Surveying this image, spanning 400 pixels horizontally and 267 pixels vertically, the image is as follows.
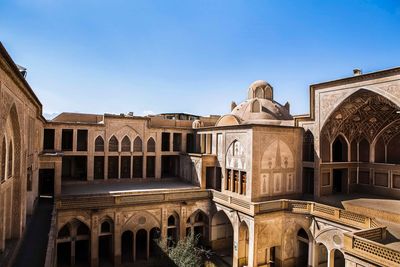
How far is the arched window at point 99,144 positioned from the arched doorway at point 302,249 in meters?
16.0

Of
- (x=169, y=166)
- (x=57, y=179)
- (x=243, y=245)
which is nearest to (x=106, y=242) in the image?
(x=57, y=179)

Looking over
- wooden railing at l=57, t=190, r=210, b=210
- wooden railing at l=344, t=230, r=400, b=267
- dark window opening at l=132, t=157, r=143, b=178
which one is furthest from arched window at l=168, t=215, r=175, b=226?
wooden railing at l=344, t=230, r=400, b=267

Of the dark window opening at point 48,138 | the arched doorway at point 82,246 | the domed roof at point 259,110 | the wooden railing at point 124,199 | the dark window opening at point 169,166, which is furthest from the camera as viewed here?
the dark window opening at point 169,166

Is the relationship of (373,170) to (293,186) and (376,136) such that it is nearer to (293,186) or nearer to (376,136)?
(376,136)

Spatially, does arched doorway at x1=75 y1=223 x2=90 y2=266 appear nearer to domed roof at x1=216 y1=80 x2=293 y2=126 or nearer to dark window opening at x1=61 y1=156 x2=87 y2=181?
dark window opening at x1=61 y1=156 x2=87 y2=181

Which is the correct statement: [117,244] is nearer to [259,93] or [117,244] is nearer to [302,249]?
[302,249]

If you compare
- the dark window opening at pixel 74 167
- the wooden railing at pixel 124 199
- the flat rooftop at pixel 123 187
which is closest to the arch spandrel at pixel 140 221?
the wooden railing at pixel 124 199

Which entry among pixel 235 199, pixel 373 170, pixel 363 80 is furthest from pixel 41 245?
pixel 373 170

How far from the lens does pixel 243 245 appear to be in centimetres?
1756

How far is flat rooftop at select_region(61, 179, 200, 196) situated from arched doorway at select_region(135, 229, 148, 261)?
3143mm

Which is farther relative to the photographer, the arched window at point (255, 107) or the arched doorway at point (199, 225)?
the arched window at point (255, 107)

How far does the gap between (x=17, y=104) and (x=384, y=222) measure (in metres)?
17.9

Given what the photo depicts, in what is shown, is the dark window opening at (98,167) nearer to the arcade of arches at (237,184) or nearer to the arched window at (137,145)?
the arcade of arches at (237,184)

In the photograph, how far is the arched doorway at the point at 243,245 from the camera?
1738 cm
